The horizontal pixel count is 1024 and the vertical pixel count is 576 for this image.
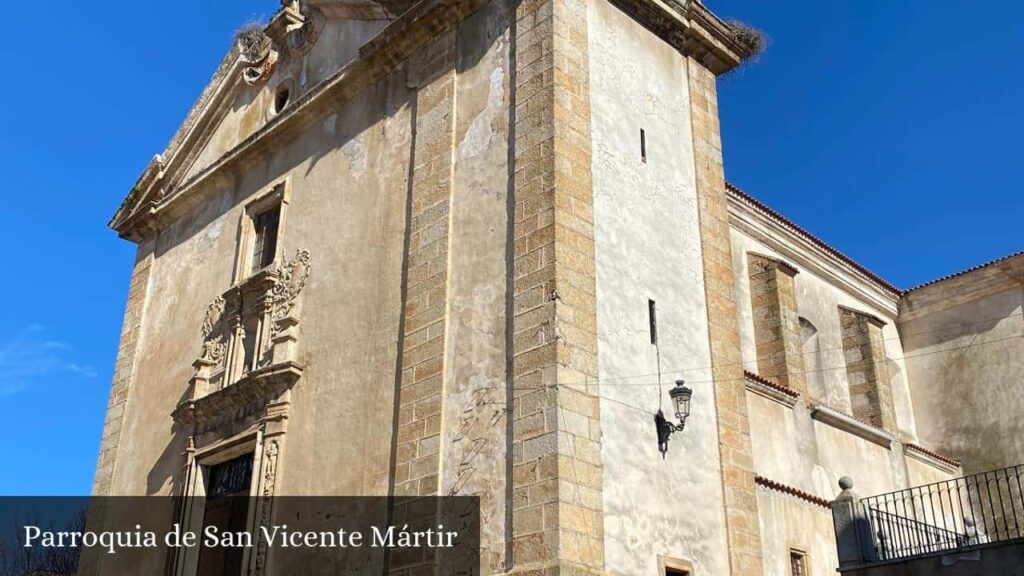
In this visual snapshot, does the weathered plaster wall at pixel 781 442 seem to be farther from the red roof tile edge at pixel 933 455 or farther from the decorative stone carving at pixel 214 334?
the decorative stone carving at pixel 214 334

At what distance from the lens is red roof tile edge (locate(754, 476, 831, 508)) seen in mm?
12047

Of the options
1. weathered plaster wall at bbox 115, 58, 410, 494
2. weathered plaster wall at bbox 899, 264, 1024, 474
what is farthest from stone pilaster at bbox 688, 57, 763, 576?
weathered plaster wall at bbox 899, 264, 1024, 474

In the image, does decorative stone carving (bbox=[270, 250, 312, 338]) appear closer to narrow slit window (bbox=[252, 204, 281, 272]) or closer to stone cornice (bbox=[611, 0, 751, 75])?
narrow slit window (bbox=[252, 204, 281, 272])

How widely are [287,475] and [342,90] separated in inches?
216

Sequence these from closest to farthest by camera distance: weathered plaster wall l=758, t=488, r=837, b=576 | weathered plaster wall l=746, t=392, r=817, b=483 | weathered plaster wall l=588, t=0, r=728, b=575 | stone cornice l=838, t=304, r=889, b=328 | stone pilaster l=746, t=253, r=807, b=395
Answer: weathered plaster wall l=588, t=0, r=728, b=575, weathered plaster wall l=758, t=488, r=837, b=576, weathered plaster wall l=746, t=392, r=817, b=483, stone pilaster l=746, t=253, r=807, b=395, stone cornice l=838, t=304, r=889, b=328

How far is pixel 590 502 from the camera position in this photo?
9.63 meters

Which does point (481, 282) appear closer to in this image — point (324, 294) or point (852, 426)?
point (324, 294)

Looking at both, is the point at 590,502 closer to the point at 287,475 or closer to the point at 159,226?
the point at 287,475

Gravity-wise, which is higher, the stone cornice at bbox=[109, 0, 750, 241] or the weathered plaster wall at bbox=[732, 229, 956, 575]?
the stone cornice at bbox=[109, 0, 750, 241]

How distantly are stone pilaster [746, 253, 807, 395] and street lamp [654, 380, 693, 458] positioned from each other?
4024mm

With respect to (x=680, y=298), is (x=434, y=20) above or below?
above

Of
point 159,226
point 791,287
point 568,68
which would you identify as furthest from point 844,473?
point 159,226

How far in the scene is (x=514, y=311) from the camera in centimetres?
1070

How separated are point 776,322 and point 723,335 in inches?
120
